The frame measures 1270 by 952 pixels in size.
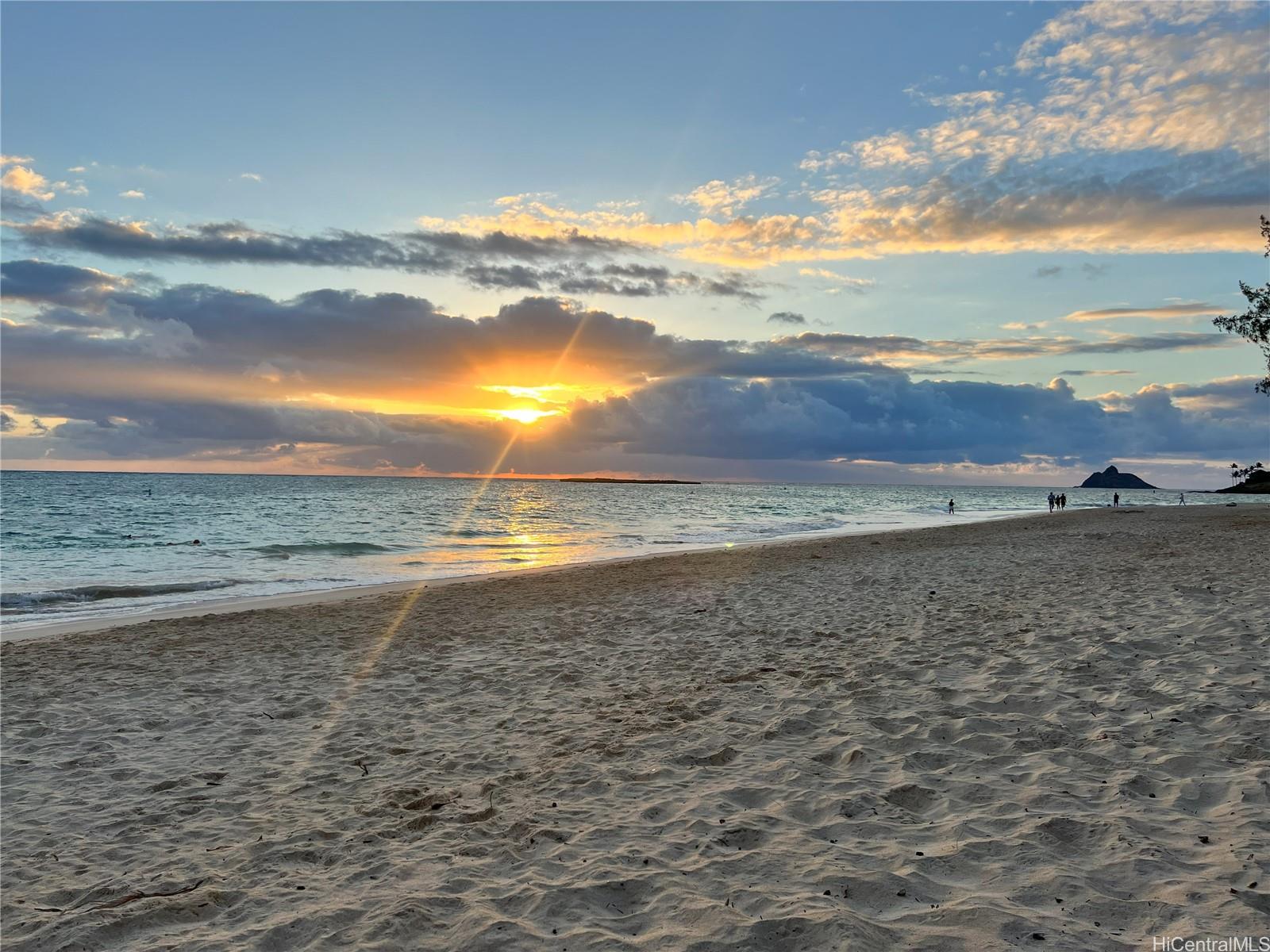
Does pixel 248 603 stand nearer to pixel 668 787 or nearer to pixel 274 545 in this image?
pixel 668 787

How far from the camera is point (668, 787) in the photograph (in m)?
6.04

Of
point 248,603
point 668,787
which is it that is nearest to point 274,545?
point 248,603

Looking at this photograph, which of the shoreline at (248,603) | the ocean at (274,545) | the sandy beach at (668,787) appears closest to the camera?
the sandy beach at (668,787)

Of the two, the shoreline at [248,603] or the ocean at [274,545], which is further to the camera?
the ocean at [274,545]

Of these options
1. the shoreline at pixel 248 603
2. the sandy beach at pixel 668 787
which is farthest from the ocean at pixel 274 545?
the sandy beach at pixel 668 787

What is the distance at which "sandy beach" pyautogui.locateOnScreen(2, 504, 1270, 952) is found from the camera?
419 centimetres

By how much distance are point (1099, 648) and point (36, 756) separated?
1174 centimetres

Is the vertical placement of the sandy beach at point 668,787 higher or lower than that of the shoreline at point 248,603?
higher

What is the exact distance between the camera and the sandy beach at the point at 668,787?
419 centimetres

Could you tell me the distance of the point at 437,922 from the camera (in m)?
4.27

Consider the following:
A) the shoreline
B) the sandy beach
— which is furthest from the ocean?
the sandy beach

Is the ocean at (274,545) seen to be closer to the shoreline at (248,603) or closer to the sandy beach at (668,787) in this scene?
the shoreline at (248,603)

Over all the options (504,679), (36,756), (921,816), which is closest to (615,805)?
(921,816)

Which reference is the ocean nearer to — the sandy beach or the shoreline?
the shoreline
